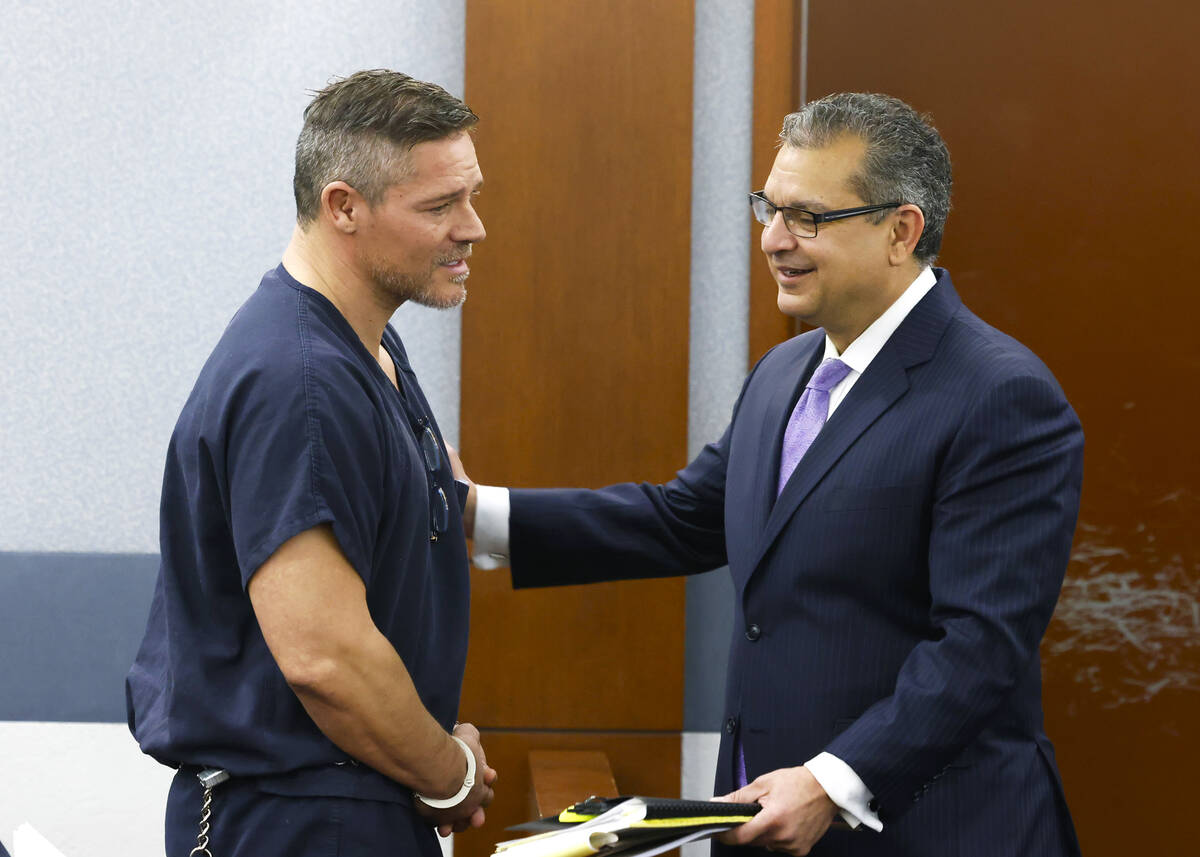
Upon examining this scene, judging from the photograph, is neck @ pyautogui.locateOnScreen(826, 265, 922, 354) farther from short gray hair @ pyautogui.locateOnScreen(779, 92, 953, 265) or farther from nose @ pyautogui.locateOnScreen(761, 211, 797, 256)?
nose @ pyautogui.locateOnScreen(761, 211, 797, 256)

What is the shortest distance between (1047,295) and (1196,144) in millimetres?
440

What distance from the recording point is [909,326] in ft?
6.19

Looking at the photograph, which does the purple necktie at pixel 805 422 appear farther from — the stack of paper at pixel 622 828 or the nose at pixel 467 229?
the nose at pixel 467 229

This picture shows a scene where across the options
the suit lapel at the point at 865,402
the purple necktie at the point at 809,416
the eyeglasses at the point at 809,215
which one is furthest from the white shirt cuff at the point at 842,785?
the eyeglasses at the point at 809,215

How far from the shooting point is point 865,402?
6.08 ft

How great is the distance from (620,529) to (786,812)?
73 centimetres

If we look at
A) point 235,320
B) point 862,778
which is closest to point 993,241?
point 862,778

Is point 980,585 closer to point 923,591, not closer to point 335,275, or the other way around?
point 923,591

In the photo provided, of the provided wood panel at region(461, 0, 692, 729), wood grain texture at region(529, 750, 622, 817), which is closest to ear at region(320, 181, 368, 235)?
wood panel at region(461, 0, 692, 729)

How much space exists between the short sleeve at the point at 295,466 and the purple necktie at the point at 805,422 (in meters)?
0.68

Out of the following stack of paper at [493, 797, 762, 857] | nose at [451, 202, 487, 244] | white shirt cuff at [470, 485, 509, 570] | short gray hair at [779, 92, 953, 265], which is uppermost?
short gray hair at [779, 92, 953, 265]

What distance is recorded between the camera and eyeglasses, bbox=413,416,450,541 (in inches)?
68.3

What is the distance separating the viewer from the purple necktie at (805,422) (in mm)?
1929

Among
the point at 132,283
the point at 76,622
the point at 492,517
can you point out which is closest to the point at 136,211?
the point at 132,283
